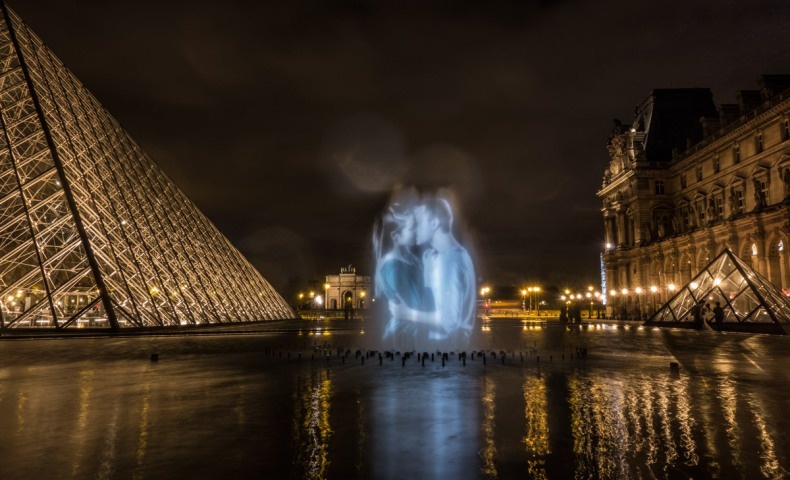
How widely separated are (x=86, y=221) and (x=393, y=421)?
2324 cm

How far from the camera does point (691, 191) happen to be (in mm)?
53656

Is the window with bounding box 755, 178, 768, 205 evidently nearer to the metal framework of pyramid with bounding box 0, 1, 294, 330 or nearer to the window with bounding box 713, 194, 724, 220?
the window with bounding box 713, 194, 724, 220

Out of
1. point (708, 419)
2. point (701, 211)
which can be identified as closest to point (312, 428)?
point (708, 419)

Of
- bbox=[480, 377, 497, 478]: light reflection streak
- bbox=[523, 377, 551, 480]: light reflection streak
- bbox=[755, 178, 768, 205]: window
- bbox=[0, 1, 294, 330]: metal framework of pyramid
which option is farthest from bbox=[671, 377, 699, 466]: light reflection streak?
bbox=[755, 178, 768, 205]: window

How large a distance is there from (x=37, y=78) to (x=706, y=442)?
32943 millimetres

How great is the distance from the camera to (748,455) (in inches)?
217

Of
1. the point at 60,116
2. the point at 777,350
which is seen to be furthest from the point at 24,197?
the point at 777,350

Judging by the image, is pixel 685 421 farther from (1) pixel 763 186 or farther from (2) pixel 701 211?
(2) pixel 701 211

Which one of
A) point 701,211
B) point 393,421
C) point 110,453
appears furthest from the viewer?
point 701,211

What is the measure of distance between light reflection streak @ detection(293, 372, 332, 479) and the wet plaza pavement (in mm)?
32

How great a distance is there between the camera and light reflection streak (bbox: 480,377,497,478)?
5.09 metres

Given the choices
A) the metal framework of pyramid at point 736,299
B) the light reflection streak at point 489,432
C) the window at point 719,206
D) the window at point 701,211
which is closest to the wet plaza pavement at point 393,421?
the light reflection streak at point 489,432

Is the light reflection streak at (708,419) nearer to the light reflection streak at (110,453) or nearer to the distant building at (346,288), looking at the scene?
the light reflection streak at (110,453)

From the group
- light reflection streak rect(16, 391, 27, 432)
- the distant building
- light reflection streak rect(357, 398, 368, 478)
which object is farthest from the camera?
the distant building
